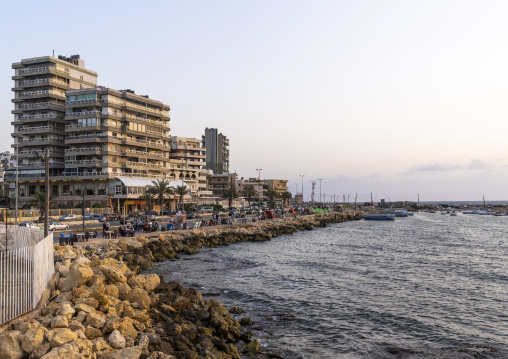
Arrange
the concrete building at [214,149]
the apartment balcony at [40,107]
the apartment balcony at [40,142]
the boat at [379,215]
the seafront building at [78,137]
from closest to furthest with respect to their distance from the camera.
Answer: the seafront building at [78,137], the apartment balcony at [40,107], the apartment balcony at [40,142], the boat at [379,215], the concrete building at [214,149]

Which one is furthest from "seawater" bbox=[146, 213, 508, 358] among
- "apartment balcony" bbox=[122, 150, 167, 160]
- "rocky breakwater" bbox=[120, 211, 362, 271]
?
"apartment balcony" bbox=[122, 150, 167, 160]

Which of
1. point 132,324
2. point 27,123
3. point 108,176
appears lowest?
point 132,324

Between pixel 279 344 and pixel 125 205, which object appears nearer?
pixel 279 344

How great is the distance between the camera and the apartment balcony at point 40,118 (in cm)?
7947

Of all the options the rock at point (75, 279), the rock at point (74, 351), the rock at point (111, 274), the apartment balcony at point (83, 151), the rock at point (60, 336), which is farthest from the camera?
the apartment balcony at point (83, 151)

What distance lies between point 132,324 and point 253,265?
67.6ft

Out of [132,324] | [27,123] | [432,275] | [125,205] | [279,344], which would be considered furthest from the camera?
[27,123]

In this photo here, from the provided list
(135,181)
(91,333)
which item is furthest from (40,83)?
(91,333)

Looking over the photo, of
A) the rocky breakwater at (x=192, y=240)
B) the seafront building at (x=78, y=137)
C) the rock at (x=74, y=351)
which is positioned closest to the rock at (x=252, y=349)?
the rock at (x=74, y=351)

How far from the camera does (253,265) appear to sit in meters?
34.1

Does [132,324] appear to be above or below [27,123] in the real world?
below

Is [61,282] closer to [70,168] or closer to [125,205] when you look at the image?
[125,205]

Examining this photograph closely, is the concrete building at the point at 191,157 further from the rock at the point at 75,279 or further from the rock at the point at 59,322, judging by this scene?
the rock at the point at 59,322

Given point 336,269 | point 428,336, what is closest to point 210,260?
point 336,269
